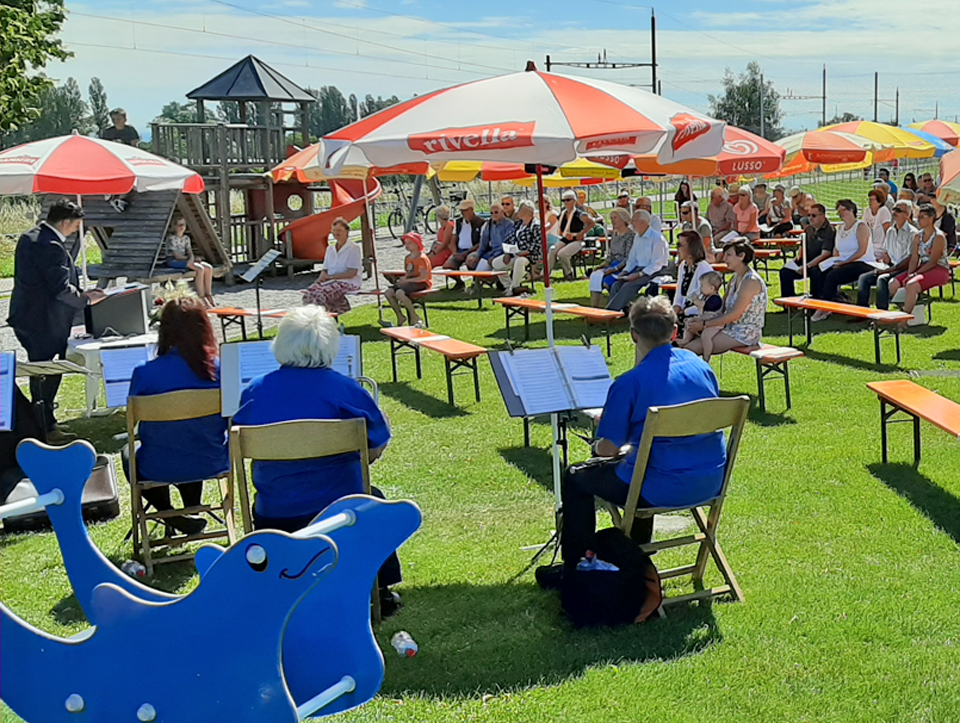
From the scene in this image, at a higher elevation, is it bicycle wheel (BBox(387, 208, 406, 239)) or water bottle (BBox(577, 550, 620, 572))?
bicycle wheel (BBox(387, 208, 406, 239))

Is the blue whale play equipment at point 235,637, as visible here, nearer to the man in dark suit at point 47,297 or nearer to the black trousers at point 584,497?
the black trousers at point 584,497

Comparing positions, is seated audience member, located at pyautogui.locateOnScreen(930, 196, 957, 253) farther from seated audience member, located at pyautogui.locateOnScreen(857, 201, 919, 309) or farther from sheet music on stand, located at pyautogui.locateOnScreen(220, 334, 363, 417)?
sheet music on stand, located at pyautogui.locateOnScreen(220, 334, 363, 417)

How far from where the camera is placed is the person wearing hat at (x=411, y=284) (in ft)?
44.3

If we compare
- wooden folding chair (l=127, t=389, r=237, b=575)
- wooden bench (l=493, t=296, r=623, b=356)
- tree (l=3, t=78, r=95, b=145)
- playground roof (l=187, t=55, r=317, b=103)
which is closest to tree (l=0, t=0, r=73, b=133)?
playground roof (l=187, t=55, r=317, b=103)

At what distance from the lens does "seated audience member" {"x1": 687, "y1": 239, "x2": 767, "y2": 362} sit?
927 centimetres

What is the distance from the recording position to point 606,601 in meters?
4.73

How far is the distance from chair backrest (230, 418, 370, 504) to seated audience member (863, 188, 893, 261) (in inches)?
455

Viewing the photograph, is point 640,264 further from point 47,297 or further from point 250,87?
point 250,87

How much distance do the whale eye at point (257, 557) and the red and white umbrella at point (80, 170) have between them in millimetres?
7865

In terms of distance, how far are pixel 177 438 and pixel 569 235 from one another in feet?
48.4

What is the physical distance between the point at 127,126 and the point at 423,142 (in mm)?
16749

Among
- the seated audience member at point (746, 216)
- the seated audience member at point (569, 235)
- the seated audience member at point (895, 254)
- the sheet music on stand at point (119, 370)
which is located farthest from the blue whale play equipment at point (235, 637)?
the seated audience member at point (746, 216)

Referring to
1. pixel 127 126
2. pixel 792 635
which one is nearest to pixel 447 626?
pixel 792 635

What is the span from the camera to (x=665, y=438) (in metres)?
4.86
